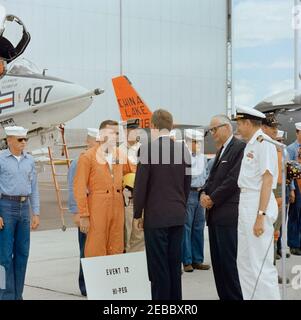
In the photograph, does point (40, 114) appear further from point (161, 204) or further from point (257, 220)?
point (257, 220)

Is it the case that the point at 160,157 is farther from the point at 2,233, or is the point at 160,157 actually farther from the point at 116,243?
the point at 2,233

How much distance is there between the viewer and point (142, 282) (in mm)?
5676

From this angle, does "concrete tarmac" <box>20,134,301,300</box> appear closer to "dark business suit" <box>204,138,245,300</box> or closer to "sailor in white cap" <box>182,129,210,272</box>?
"sailor in white cap" <box>182,129,210,272</box>

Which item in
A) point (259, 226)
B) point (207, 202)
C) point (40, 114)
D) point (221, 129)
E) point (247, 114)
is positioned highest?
point (40, 114)

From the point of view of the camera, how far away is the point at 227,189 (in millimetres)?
6043

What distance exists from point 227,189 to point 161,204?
2.06ft

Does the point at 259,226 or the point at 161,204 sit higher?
the point at 161,204

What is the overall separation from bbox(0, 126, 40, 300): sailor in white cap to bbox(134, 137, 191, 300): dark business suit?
1.18m

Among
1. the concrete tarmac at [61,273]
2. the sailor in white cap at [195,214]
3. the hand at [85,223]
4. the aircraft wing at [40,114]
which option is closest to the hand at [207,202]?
the hand at [85,223]

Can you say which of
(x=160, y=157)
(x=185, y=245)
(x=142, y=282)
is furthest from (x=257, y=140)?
(x=185, y=245)

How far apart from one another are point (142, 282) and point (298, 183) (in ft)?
14.5

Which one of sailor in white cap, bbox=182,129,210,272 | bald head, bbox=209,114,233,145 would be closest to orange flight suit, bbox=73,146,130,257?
bald head, bbox=209,114,233,145

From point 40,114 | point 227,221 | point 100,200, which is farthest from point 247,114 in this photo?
point 40,114

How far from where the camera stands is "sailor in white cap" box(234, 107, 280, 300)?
5383mm
